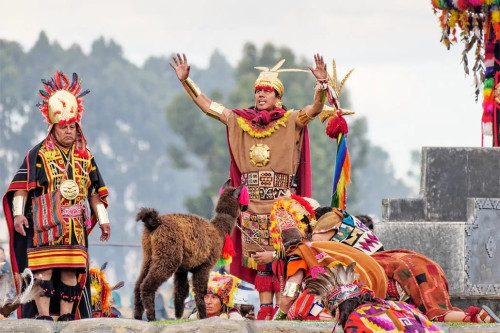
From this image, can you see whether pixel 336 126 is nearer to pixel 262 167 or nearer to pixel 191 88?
pixel 262 167

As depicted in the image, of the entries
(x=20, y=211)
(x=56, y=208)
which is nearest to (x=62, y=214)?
(x=56, y=208)

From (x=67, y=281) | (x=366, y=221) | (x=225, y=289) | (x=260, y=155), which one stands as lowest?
(x=225, y=289)

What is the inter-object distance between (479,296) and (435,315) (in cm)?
231

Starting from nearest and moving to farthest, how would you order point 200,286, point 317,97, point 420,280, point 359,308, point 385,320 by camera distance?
1. point 385,320
2. point 359,308
3. point 420,280
4. point 200,286
5. point 317,97

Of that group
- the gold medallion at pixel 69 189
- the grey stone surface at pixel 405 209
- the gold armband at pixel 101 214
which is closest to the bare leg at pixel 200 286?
the gold armband at pixel 101 214

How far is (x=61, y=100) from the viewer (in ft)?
38.5

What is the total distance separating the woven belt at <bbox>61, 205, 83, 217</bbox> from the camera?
453 inches

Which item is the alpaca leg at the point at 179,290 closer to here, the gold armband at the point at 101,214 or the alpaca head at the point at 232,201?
the alpaca head at the point at 232,201

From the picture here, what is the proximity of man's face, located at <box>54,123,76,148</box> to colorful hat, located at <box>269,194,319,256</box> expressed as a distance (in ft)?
5.83

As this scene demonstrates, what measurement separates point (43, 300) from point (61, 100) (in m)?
1.68

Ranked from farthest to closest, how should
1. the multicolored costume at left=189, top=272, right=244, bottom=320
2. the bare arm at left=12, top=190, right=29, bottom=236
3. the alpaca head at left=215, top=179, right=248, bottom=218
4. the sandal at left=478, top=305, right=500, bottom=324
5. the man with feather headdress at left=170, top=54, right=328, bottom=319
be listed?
the multicolored costume at left=189, top=272, right=244, bottom=320 → the man with feather headdress at left=170, top=54, right=328, bottom=319 → the alpaca head at left=215, top=179, right=248, bottom=218 → the bare arm at left=12, top=190, right=29, bottom=236 → the sandal at left=478, top=305, right=500, bottom=324

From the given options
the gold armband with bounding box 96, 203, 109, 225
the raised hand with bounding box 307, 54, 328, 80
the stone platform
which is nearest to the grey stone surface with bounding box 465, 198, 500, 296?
the stone platform

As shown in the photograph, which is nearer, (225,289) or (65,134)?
(65,134)

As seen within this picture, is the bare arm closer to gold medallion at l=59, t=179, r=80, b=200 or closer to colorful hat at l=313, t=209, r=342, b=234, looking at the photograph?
gold medallion at l=59, t=179, r=80, b=200
